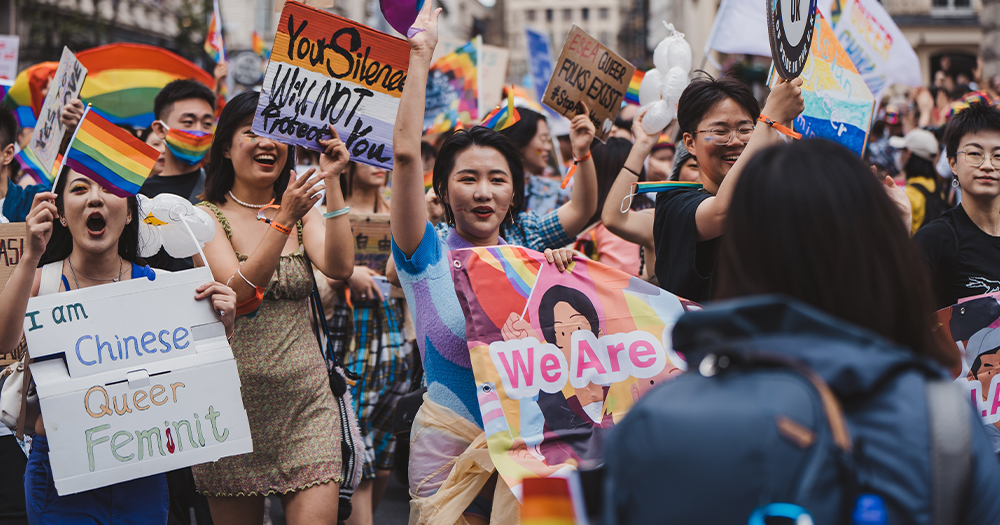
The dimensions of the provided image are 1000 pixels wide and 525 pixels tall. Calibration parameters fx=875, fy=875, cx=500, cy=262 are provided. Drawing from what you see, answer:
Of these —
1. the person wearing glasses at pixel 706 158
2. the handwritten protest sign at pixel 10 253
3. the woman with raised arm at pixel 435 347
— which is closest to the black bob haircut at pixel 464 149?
the woman with raised arm at pixel 435 347

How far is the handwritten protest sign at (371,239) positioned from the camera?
212 inches

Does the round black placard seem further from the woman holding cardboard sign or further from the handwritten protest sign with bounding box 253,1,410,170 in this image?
the woman holding cardboard sign

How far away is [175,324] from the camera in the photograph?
2.98 m

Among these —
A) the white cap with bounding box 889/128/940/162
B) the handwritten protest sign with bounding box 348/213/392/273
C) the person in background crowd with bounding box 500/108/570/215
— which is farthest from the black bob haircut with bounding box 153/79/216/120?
the white cap with bounding box 889/128/940/162

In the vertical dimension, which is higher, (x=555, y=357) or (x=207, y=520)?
(x=555, y=357)

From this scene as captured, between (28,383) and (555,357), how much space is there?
179 cm

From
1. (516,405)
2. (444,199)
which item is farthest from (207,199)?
(516,405)

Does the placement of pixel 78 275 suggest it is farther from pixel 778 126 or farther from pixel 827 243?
pixel 827 243

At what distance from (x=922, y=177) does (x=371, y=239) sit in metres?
4.53

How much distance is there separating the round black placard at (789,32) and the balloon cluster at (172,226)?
2.11 meters

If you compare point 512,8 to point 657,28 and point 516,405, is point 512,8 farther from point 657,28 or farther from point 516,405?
point 516,405

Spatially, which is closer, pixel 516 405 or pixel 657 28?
pixel 516 405

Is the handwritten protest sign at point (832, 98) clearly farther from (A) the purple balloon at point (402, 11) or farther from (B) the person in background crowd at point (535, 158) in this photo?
(B) the person in background crowd at point (535, 158)

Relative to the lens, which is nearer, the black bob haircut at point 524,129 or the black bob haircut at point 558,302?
the black bob haircut at point 558,302
